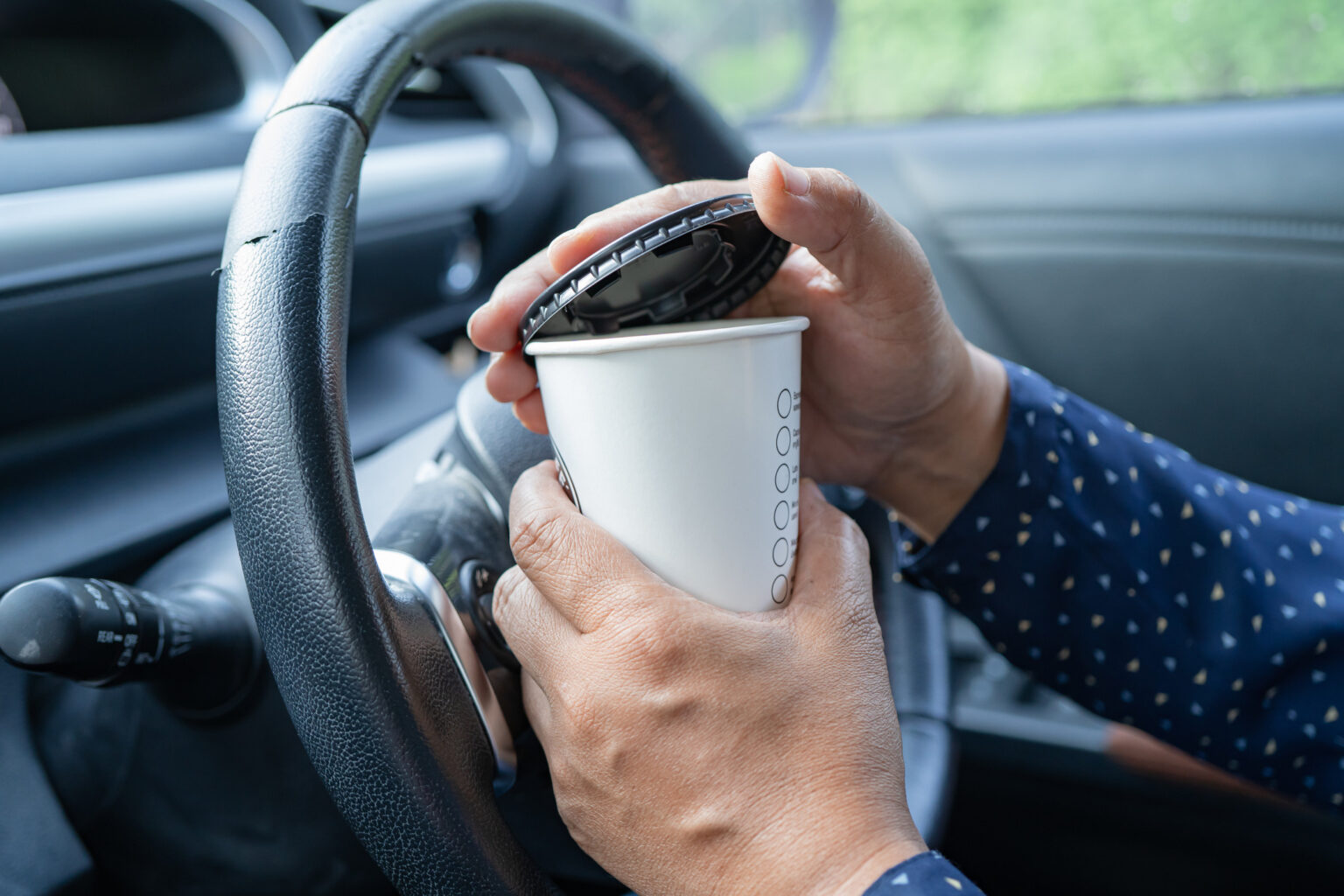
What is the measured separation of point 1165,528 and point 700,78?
Answer: 1.19 meters

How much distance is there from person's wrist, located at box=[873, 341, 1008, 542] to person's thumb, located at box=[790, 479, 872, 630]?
190 millimetres

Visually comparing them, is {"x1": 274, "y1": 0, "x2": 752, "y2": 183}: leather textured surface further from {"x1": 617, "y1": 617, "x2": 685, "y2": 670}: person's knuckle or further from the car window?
the car window

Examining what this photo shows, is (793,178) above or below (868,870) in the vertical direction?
above

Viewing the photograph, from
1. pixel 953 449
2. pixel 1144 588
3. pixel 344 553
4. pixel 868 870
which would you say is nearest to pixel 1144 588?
pixel 1144 588

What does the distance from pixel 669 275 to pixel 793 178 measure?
0.34 feet

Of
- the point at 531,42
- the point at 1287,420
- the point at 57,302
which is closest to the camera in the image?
the point at 531,42

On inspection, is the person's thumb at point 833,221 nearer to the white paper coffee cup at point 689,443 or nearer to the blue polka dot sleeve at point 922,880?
the white paper coffee cup at point 689,443

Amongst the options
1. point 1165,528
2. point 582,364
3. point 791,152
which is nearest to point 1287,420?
point 1165,528

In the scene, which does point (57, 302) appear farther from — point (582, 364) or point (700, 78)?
point (700, 78)

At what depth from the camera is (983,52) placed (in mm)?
1422

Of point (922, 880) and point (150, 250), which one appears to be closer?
point (922, 880)

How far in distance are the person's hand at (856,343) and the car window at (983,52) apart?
0.87 metres

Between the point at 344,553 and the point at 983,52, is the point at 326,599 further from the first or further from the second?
the point at 983,52

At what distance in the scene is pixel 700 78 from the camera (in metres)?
1.64
